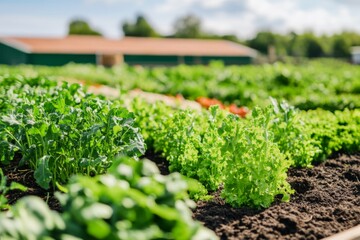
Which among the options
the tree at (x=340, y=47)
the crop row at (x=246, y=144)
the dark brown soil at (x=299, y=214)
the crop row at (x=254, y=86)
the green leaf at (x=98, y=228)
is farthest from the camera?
the tree at (x=340, y=47)

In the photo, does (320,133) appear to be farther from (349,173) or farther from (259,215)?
(259,215)

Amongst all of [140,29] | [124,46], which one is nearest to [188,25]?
[140,29]

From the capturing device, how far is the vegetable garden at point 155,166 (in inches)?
101

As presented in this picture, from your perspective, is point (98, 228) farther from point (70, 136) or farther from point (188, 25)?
point (188, 25)

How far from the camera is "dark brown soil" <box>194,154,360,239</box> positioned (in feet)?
12.3

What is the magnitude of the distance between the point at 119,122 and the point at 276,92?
8604 mm

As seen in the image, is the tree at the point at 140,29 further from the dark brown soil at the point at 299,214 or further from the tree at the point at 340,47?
the dark brown soil at the point at 299,214

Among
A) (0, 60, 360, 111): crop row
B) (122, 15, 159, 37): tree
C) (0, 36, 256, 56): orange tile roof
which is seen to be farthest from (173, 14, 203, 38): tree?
(0, 60, 360, 111): crop row

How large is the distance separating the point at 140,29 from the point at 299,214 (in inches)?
3162

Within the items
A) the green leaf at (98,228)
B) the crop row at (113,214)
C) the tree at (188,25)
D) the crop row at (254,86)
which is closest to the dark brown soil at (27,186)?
the crop row at (113,214)

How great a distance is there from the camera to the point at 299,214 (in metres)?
4.07

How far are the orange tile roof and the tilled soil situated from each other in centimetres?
3675

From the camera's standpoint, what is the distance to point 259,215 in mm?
4027

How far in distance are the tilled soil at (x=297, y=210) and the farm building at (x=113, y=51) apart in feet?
104
